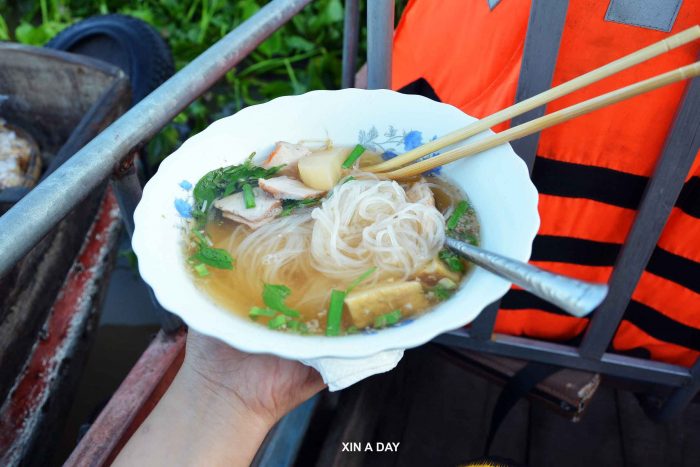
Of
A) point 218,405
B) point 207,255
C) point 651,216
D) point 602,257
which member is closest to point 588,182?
point 651,216

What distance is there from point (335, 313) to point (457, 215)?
458 millimetres

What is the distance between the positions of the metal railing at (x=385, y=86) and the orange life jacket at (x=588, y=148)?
3.3 inches

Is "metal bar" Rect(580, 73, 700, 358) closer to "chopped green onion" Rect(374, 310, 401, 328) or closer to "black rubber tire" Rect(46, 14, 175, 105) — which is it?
"chopped green onion" Rect(374, 310, 401, 328)

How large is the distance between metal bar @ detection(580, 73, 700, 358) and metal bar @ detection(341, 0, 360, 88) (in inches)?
44.1

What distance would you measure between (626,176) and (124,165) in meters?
1.40

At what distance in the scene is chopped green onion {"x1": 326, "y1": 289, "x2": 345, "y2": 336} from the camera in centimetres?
127

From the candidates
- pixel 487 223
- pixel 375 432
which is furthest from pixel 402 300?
pixel 375 432

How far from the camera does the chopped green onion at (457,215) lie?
5.02 ft

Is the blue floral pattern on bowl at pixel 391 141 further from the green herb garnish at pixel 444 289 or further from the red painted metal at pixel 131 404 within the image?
the red painted metal at pixel 131 404

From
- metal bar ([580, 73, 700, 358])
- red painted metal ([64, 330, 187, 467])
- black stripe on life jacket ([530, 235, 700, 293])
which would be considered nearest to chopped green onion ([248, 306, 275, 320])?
red painted metal ([64, 330, 187, 467])

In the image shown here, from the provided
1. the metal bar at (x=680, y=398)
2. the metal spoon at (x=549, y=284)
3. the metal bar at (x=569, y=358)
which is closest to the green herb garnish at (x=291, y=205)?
the metal spoon at (x=549, y=284)

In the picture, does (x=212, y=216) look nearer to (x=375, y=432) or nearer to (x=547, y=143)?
(x=547, y=143)

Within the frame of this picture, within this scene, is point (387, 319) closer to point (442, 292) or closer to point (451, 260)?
point (442, 292)

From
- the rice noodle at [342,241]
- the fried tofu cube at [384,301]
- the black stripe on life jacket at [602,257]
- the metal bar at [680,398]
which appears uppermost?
the fried tofu cube at [384,301]
